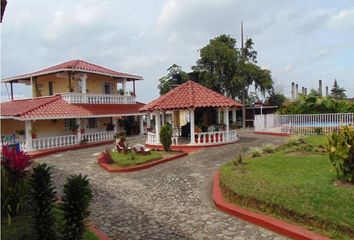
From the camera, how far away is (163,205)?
8336 millimetres

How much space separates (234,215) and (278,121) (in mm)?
19285

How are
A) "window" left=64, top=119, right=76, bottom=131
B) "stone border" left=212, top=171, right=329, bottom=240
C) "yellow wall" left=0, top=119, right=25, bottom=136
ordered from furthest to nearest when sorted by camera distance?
"yellow wall" left=0, top=119, right=25, bottom=136
"window" left=64, top=119, right=76, bottom=131
"stone border" left=212, top=171, right=329, bottom=240

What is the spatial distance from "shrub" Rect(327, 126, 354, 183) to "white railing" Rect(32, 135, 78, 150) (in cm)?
1726

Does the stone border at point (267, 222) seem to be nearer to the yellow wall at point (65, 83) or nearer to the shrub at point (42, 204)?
the shrub at point (42, 204)

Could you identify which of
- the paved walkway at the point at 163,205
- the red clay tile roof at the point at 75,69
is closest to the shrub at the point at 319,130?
the paved walkway at the point at 163,205

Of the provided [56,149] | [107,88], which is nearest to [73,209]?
[56,149]

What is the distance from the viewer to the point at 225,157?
48.3 feet

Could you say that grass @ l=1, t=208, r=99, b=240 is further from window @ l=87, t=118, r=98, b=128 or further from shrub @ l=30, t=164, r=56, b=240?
window @ l=87, t=118, r=98, b=128

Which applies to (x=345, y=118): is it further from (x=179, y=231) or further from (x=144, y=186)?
(x=179, y=231)

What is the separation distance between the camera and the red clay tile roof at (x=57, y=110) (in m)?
20.4

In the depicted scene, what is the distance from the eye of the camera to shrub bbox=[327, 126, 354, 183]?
7.44 m

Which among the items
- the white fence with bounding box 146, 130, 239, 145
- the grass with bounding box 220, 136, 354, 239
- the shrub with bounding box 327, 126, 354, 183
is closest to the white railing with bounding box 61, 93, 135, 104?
the white fence with bounding box 146, 130, 239, 145

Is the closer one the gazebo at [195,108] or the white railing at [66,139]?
the gazebo at [195,108]

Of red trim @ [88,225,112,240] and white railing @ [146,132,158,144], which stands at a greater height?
white railing @ [146,132,158,144]
